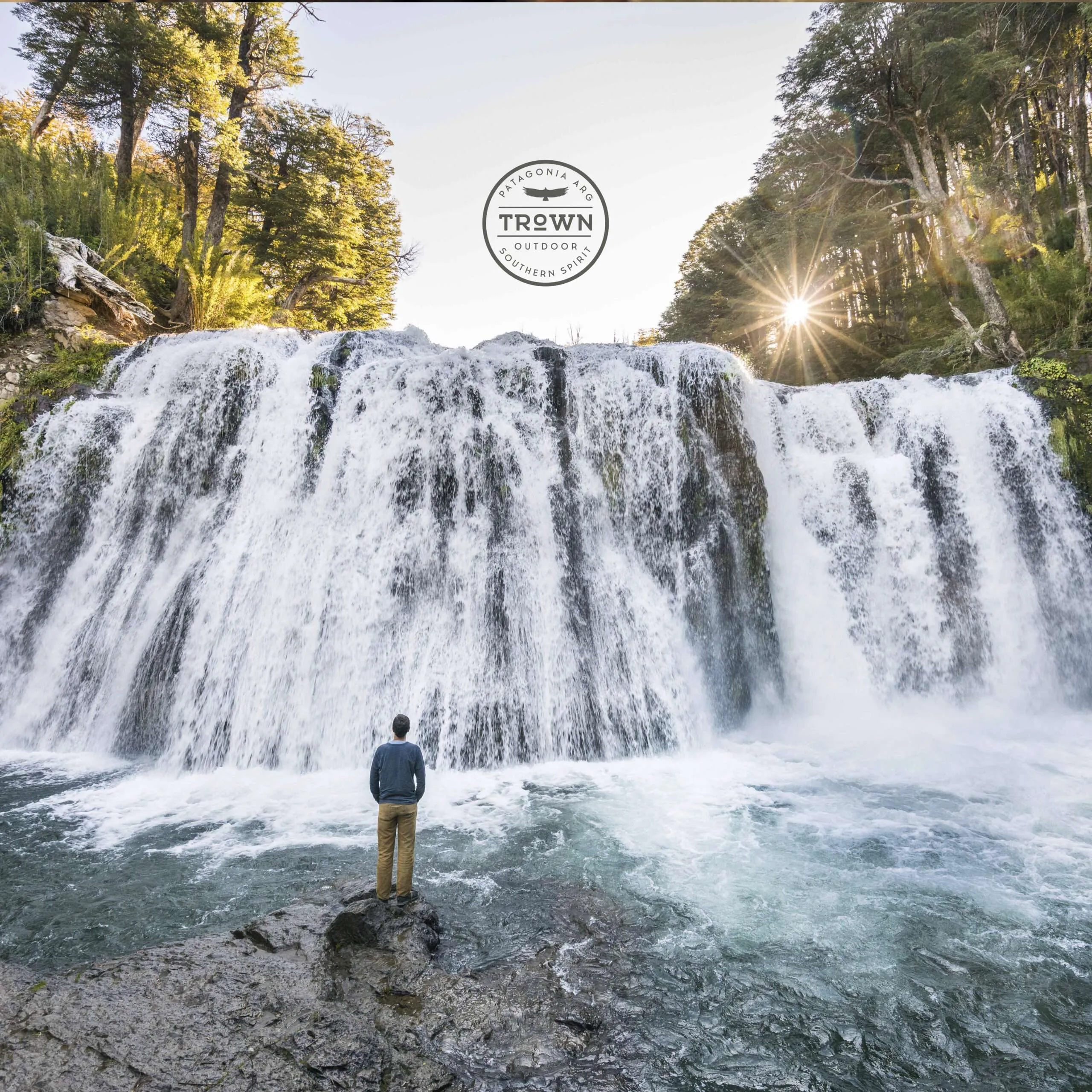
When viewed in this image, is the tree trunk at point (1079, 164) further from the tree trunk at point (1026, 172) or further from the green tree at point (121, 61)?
the green tree at point (121, 61)

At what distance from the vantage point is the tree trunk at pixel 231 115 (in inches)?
671

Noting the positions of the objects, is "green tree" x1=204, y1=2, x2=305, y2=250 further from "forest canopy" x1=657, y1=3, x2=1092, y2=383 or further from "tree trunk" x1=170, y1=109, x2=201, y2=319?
→ "forest canopy" x1=657, y1=3, x2=1092, y2=383

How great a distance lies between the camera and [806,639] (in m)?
10.2

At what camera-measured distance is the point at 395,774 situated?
13.5ft

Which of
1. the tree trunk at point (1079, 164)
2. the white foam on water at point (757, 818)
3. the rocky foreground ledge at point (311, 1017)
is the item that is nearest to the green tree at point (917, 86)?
the tree trunk at point (1079, 164)

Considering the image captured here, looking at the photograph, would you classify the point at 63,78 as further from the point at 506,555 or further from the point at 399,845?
the point at 399,845

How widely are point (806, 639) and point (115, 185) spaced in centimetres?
1780

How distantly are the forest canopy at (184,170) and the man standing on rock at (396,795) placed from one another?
491 inches

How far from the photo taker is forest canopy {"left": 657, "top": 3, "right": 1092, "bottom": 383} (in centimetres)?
1438

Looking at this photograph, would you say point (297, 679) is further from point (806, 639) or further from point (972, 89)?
point (972, 89)

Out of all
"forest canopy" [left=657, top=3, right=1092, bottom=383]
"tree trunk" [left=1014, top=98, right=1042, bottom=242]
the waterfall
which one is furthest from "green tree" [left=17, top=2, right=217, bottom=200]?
"tree trunk" [left=1014, top=98, right=1042, bottom=242]

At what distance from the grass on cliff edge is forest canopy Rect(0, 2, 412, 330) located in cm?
131

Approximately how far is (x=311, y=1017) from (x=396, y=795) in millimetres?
1191

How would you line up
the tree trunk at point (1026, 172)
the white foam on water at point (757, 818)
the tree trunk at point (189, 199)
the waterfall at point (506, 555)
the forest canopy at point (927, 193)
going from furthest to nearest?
the tree trunk at point (1026, 172)
the tree trunk at point (189, 199)
the forest canopy at point (927, 193)
the waterfall at point (506, 555)
the white foam on water at point (757, 818)
